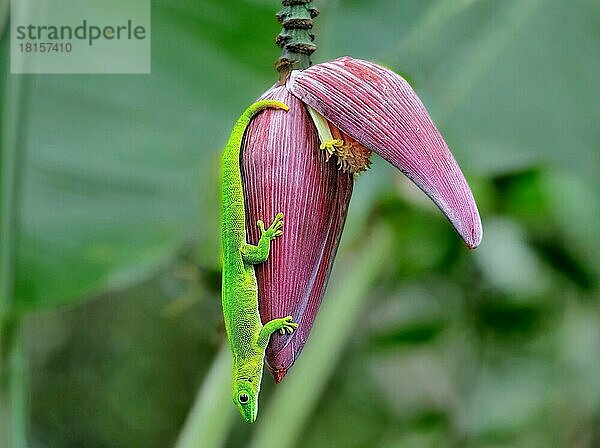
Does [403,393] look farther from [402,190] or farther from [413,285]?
[402,190]

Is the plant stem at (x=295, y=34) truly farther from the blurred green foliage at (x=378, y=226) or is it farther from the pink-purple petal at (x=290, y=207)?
the blurred green foliage at (x=378, y=226)

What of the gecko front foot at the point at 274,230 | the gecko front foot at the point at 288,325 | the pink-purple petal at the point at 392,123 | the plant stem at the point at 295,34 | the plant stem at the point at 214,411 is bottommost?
the plant stem at the point at 214,411

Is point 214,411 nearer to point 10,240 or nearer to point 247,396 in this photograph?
point 10,240

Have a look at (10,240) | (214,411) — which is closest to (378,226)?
(214,411)

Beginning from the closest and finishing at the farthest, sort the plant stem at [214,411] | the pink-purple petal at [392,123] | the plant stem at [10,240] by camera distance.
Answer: the pink-purple petal at [392,123] < the plant stem at [10,240] < the plant stem at [214,411]

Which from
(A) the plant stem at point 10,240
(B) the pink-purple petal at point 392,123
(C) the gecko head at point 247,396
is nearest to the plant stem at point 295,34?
(B) the pink-purple petal at point 392,123

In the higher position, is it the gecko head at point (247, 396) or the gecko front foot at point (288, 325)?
the gecko front foot at point (288, 325)

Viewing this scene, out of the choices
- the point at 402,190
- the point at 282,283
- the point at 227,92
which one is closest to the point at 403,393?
the point at 402,190
